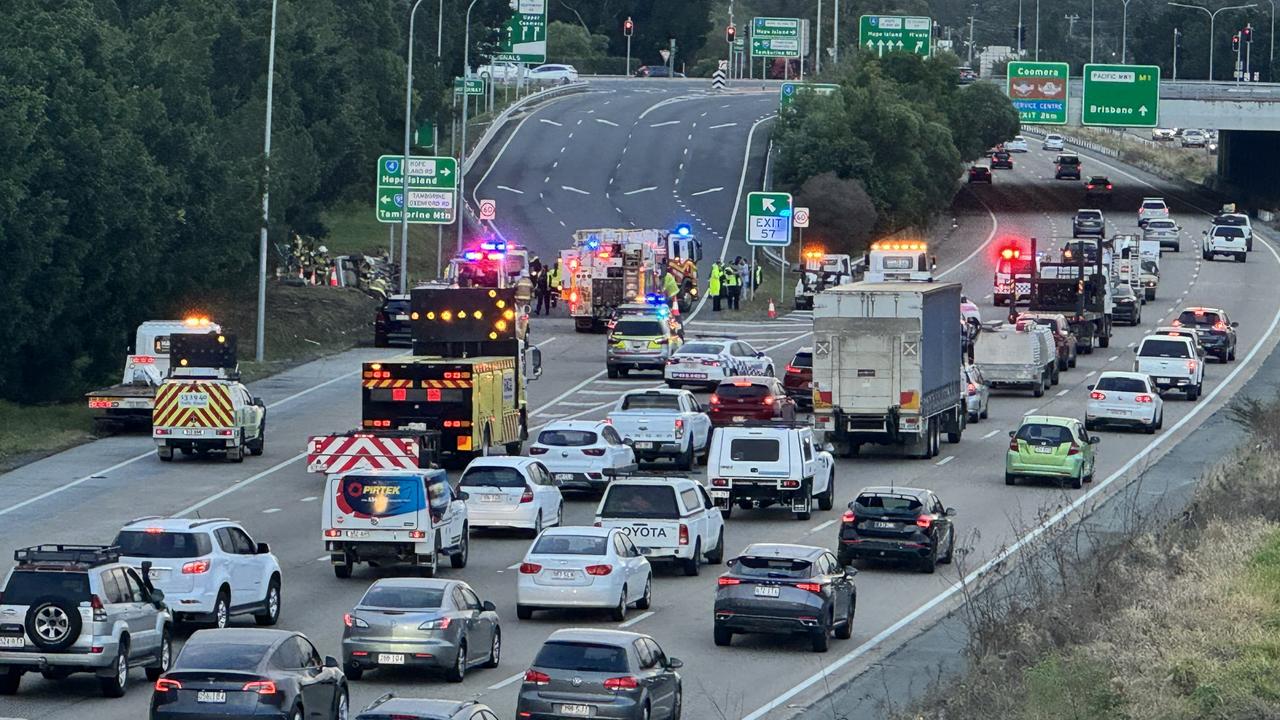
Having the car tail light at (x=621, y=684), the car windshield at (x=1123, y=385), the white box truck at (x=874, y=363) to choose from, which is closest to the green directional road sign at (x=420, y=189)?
the car windshield at (x=1123, y=385)

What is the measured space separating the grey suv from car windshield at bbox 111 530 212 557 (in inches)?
129

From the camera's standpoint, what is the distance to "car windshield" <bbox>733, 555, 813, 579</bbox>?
2767cm

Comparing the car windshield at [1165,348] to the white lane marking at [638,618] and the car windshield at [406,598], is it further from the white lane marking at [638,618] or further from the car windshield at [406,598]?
the car windshield at [406,598]

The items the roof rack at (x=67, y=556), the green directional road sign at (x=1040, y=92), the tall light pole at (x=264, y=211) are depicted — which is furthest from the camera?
the green directional road sign at (x=1040, y=92)

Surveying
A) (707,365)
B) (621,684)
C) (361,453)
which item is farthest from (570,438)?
(621,684)

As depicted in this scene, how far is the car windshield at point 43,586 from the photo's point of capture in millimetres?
23234

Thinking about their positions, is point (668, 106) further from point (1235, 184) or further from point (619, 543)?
point (619, 543)

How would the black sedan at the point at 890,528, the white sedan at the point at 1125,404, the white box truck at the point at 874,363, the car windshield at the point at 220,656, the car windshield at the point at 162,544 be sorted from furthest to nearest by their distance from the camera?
the white sedan at the point at 1125,404, the white box truck at the point at 874,363, the black sedan at the point at 890,528, the car windshield at the point at 162,544, the car windshield at the point at 220,656

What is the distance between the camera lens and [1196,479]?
141ft

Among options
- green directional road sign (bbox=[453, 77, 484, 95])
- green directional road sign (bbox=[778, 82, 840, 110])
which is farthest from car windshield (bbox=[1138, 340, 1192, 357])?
green directional road sign (bbox=[453, 77, 484, 95])

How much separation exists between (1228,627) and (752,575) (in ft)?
19.9

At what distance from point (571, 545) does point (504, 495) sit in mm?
7633

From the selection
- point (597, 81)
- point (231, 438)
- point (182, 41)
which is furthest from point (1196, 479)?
point (597, 81)

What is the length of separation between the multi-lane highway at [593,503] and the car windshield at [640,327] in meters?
1.38
